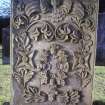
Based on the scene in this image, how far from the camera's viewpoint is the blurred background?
5.01 metres

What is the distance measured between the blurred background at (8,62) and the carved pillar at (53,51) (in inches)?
25.3

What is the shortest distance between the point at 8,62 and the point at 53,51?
3.54 m

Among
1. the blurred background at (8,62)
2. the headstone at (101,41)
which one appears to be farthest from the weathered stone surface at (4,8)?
the headstone at (101,41)

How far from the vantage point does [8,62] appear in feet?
24.3

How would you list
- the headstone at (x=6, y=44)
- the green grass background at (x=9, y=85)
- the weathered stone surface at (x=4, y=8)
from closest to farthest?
1. the green grass background at (x=9, y=85)
2. the headstone at (x=6, y=44)
3. the weathered stone surface at (x=4, y=8)

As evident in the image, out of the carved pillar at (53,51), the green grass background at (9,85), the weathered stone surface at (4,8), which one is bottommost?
the green grass background at (9,85)

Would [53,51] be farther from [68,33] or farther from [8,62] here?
[8,62]

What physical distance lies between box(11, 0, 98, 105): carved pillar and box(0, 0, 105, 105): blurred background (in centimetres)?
64

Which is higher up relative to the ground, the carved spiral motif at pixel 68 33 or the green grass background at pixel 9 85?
the carved spiral motif at pixel 68 33

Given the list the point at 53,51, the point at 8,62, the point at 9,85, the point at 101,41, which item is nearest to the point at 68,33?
the point at 53,51

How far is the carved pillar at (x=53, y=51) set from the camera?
12.7ft

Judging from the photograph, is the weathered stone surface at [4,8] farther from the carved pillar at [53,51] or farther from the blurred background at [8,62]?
the carved pillar at [53,51]

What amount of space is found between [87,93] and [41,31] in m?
0.73

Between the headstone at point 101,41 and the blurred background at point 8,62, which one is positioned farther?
the headstone at point 101,41
